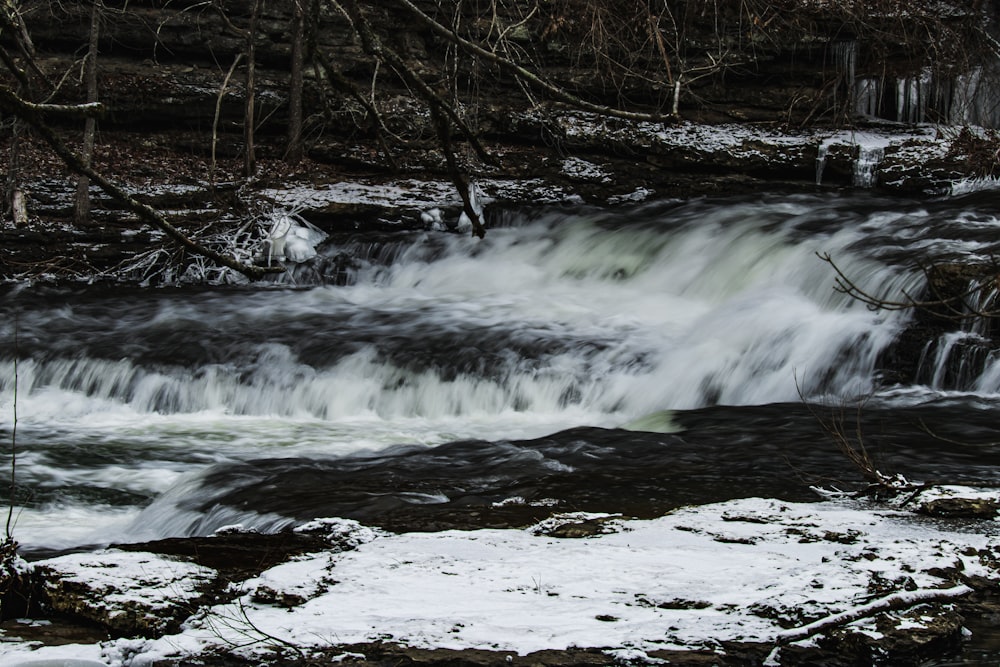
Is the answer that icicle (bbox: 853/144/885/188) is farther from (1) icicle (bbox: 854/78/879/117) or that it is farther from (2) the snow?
(2) the snow

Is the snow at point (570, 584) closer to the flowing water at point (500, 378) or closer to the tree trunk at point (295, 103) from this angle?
the flowing water at point (500, 378)

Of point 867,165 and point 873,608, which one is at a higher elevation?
point 867,165

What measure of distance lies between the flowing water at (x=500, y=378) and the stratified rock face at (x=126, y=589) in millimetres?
1176

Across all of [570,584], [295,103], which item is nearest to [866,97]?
[295,103]

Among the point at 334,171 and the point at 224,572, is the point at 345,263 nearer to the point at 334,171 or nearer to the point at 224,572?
the point at 334,171

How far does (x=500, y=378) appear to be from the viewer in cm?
838

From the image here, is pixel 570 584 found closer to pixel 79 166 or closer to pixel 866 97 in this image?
pixel 79 166

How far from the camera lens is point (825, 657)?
3096 mm

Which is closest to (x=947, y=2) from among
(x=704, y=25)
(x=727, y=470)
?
(x=704, y=25)

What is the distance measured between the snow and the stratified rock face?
0.05ft

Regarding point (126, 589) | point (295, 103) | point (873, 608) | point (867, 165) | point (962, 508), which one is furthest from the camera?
point (295, 103)

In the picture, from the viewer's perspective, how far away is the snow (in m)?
3.17

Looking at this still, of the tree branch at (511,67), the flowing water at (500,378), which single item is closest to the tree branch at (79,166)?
the tree branch at (511,67)

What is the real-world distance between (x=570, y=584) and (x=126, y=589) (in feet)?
4.78
